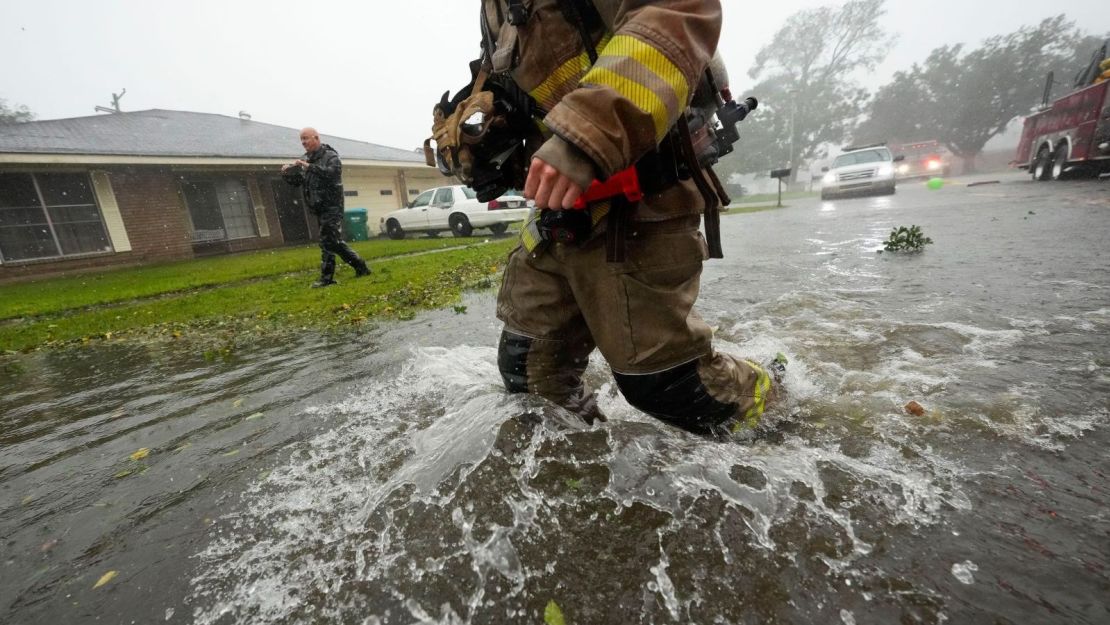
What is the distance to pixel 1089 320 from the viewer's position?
2465 millimetres

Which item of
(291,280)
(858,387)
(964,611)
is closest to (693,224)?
(964,611)

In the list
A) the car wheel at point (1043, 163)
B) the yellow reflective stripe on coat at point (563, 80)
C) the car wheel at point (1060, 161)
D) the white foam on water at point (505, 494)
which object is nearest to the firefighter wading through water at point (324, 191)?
the white foam on water at point (505, 494)

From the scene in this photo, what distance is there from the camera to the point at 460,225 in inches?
539

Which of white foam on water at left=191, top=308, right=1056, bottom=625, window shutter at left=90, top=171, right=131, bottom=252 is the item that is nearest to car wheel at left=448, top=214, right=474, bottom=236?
window shutter at left=90, top=171, right=131, bottom=252

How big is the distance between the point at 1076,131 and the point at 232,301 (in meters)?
16.4

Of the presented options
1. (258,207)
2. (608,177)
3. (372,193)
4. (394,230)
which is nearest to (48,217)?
(258,207)

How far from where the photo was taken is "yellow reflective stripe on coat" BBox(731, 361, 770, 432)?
1.70 meters

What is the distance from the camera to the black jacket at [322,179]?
641 cm

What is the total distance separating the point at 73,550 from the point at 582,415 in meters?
1.76

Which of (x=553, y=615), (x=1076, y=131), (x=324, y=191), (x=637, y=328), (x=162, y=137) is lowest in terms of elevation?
(x=553, y=615)

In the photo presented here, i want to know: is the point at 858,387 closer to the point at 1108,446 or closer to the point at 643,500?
the point at 1108,446

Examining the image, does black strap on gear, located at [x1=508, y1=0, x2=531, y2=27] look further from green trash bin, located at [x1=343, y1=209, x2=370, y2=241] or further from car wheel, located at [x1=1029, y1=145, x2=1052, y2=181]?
car wheel, located at [x1=1029, y1=145, x2=1052, y2=181]

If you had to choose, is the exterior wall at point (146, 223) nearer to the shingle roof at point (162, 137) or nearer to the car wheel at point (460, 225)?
the shingle roof at point (162, 137)

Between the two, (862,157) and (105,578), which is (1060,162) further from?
(105,578)
